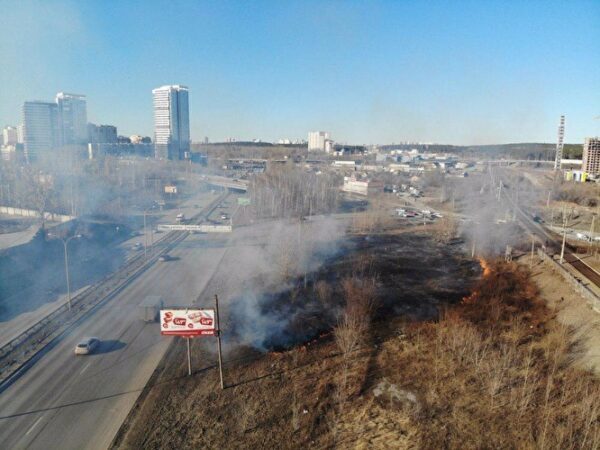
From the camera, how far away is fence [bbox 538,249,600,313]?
1075cm

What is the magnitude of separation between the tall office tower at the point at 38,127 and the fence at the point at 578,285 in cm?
4805

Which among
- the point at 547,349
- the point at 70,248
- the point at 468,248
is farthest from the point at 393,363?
the point at 70,248

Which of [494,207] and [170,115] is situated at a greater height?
[170,115]

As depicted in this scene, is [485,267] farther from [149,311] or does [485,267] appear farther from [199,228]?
[199,228]

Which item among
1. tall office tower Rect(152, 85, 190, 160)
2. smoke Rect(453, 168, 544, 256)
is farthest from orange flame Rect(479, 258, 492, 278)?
tall office tower Rect(152, 85, 190, 160)

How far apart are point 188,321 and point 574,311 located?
376 inches

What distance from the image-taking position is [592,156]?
43.7 m

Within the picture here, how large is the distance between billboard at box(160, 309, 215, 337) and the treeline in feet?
65.7

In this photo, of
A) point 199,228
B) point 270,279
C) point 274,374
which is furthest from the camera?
point 199,228

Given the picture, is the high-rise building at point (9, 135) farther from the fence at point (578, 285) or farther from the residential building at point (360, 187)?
the fence at point (578, 285)

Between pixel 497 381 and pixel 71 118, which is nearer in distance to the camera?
pixel 497 381

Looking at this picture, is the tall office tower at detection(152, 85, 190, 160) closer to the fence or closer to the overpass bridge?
the overpass bridge

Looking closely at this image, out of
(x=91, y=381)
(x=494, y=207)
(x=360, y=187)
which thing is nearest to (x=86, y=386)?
(x=91, y=381)

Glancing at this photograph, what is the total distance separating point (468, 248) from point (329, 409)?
1600 cm
